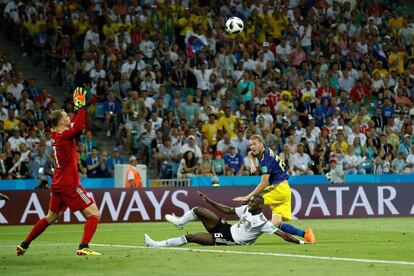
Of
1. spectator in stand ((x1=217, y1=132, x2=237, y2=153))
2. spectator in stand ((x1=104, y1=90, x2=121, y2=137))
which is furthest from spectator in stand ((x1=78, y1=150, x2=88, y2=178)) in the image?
spectator in stand ((x1=217, y1=132, x2=237, y2=153))

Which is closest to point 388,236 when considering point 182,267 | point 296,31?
point 182,267

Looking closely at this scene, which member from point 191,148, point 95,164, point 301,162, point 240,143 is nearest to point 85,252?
point 95,164

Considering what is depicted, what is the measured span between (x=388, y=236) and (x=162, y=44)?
51.0 feet

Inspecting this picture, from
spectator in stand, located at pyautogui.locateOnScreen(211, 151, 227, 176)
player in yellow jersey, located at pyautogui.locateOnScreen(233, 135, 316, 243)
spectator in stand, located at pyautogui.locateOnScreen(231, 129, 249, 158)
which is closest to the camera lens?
player in yellow jersey, located at pyautogui.locateOnScreen(233, 135, 316, 243)

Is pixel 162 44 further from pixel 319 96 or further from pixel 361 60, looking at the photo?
pixel 361 60

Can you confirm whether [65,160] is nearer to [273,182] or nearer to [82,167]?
[273,182]

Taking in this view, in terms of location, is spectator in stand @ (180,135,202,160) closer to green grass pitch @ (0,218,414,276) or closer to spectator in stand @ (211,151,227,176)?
spectator in stand @ (211,151,227,176)

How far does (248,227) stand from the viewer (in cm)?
1709

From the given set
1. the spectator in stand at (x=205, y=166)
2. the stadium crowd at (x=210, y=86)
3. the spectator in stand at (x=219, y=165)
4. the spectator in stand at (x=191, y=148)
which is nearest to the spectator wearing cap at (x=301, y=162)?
the stadium crowd at (x=210, y=86)

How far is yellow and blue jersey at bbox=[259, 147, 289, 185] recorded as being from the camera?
61.9ft

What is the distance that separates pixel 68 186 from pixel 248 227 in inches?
123

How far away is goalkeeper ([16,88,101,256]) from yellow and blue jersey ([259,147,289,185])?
3889 mm

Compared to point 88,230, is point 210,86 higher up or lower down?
higher up

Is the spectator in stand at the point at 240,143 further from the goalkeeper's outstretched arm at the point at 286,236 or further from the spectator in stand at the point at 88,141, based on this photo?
the goalkeeper's outstretched arm at the point at 286,236
